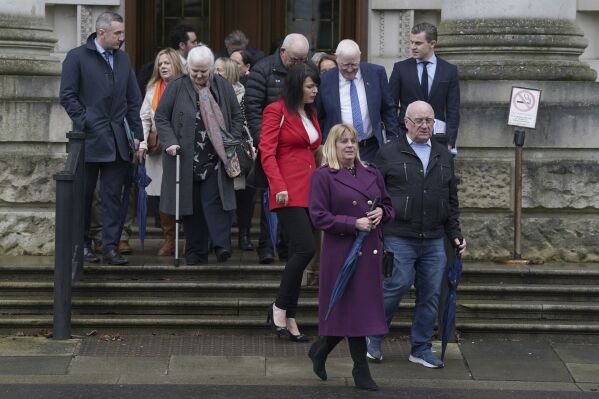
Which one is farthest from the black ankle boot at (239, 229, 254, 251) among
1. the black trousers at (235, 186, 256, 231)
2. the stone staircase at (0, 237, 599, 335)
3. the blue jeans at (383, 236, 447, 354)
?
the blue jeans at (383, 236, 447, 354)

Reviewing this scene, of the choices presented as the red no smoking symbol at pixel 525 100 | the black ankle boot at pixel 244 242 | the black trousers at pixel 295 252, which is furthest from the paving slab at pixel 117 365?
the red no smoking symbol at pixel 525 100

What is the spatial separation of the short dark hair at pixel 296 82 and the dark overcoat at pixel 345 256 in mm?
1296

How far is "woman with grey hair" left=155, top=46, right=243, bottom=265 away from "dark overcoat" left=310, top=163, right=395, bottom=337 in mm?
2260

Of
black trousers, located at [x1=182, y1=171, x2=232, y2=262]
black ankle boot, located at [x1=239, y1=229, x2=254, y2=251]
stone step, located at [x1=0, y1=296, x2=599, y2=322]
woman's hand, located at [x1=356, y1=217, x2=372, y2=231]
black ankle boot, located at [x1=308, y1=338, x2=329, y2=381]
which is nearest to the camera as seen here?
woman's hand, located at [x1=356, y1=217, x2=372, y2=231]

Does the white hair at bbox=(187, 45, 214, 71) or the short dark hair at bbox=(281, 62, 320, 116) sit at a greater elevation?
the white hair at bbox=(187, 45, 214, 71)

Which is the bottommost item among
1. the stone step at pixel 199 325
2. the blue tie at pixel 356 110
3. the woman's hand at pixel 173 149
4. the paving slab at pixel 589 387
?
the paving slab at pixel 589 387

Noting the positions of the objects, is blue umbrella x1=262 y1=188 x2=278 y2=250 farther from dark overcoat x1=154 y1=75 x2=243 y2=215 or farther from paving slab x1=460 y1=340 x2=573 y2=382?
paving slab x1=460 y1=340 x2=573 y2=382

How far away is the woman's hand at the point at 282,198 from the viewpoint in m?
10.3

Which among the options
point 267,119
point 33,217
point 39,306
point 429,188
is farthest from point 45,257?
point 429,188

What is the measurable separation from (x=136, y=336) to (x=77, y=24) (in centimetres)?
447

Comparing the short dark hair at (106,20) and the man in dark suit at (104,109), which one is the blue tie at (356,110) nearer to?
the man in dark suit at (104,109)

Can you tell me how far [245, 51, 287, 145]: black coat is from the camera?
448 inches

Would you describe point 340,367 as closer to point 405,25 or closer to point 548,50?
point 548,50

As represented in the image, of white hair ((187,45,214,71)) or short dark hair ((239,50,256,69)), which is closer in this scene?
white hair ((187,45,214,71))
